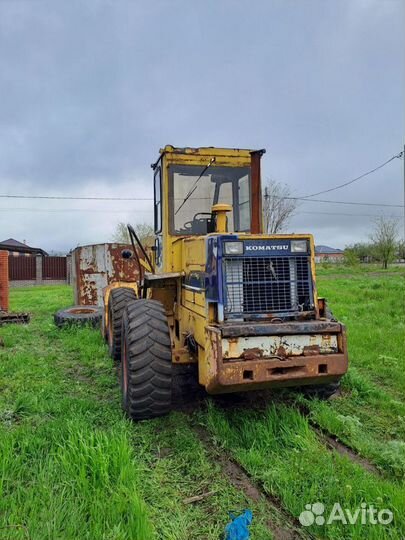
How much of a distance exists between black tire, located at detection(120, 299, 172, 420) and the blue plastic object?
162cm

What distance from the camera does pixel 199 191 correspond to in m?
5.26

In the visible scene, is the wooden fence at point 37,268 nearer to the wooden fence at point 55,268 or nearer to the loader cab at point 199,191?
the wooden fence at point 55,268

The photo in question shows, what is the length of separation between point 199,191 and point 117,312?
2.53 m

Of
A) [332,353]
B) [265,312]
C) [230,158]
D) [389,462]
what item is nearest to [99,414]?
[265,312]

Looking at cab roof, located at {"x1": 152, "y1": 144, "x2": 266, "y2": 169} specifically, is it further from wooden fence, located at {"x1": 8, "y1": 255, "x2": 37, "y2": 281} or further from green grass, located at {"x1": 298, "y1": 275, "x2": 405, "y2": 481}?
wooden fence, located at {"x1": 8, "y1": 255, "x2": 37, "y2": 281}

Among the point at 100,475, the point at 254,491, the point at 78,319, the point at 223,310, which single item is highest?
the point at 223,310

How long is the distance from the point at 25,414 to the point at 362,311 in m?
8.83

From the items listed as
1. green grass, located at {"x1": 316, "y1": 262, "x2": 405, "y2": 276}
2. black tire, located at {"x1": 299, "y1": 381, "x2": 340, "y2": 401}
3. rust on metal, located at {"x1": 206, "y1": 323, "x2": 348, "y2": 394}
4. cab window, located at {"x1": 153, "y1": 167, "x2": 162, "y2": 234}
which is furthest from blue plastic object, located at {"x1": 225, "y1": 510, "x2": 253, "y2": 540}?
green grass, located at {"x1": 316, "y1": 262, "x2": 405, "y2": 276}

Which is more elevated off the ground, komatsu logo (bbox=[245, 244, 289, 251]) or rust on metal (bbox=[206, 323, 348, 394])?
komatsu logo (bbox=[245, 244, 289, 251])

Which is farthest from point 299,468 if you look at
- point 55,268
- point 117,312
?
point 55,268

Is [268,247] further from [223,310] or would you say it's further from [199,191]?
[199,191]

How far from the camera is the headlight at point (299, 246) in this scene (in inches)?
164

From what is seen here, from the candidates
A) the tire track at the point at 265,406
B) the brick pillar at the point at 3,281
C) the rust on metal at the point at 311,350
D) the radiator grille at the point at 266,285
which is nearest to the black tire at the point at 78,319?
the brick pillar at the point at 3,281

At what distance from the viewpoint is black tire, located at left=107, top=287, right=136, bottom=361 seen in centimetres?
653
